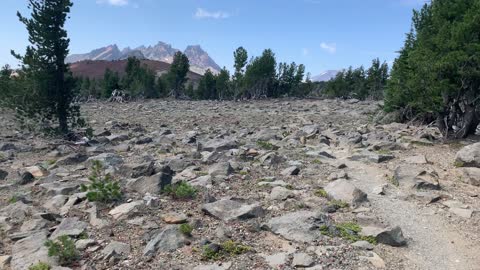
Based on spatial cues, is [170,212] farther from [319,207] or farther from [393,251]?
[393,251]

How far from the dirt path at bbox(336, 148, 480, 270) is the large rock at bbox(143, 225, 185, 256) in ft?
18.2

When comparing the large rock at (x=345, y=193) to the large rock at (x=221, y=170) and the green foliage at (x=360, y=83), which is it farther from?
the green foliage at (x=360, y=83)

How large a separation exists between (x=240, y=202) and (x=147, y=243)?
3.69 m

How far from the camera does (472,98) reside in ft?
80.5

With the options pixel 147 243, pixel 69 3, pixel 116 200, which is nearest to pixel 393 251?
pixel 147 243

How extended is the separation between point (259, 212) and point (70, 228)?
5.39m

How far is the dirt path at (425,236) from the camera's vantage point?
10164 millimetres

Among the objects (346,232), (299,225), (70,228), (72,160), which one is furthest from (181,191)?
(72,160)

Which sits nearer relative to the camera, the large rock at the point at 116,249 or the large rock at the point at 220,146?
the large rock at the point at 116,249

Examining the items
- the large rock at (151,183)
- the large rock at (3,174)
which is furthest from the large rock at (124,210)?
the large rock at (3,174)

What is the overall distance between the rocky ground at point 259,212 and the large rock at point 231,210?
0.10 ft

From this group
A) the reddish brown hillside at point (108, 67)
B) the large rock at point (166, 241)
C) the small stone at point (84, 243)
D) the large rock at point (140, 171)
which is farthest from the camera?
the reddish brown hillside at point (108, 67)

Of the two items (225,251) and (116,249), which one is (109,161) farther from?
(225,251)

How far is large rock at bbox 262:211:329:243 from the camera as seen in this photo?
1105cm
